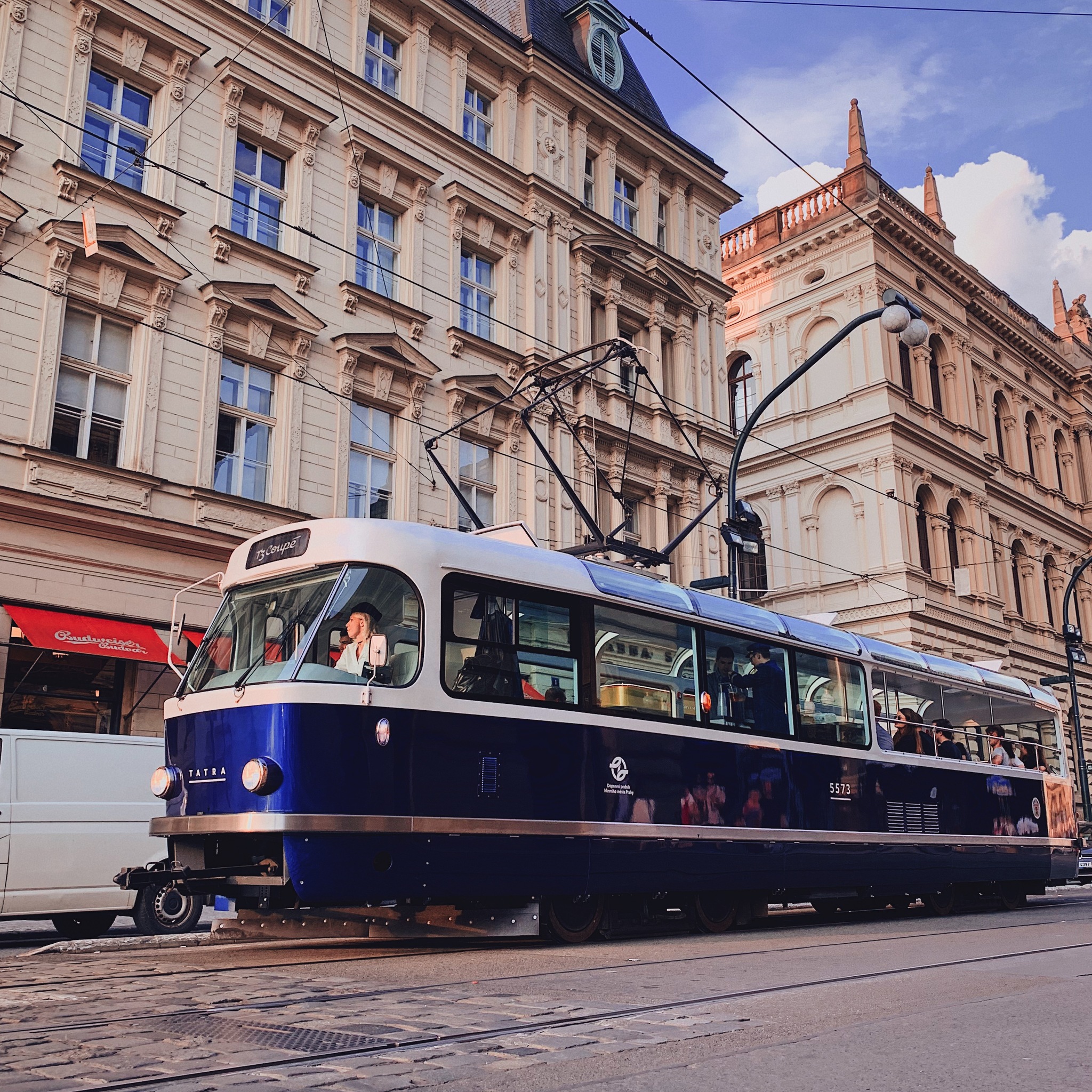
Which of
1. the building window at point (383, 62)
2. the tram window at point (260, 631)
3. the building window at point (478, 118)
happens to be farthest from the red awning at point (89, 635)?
the building window at point (478, 118)

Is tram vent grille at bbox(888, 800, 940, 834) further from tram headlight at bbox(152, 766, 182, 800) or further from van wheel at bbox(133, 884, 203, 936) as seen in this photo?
tram headlight at bbox(152, 766, 182, 800)

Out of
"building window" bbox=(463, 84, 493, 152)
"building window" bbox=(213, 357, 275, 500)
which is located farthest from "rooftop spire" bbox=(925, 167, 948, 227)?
"building window" bbox=(213, 357, 275, 500)

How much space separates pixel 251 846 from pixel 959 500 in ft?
103

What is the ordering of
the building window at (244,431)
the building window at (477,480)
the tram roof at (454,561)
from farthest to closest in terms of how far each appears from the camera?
1. the building window at (477,480)
2. the building window at (244,431)
3. the tram roof at (454,561)

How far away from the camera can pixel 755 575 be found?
34688 mm

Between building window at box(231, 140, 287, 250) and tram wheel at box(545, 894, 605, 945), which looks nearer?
tram wheel at box(545, 894, 605, 945)

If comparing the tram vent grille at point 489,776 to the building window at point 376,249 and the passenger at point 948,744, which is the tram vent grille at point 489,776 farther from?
the building window at point 376,249

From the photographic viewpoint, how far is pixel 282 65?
19828 millimetres

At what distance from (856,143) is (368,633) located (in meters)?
31.9

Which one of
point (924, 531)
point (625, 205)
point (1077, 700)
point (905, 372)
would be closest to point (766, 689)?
point (625, 205)

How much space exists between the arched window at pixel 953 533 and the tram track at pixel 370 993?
86.5ft

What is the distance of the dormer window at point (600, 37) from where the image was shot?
2677cm

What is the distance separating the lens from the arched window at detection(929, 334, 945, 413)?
1432 inches

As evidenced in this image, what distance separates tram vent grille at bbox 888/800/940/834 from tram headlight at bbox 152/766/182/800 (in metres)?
7.93
